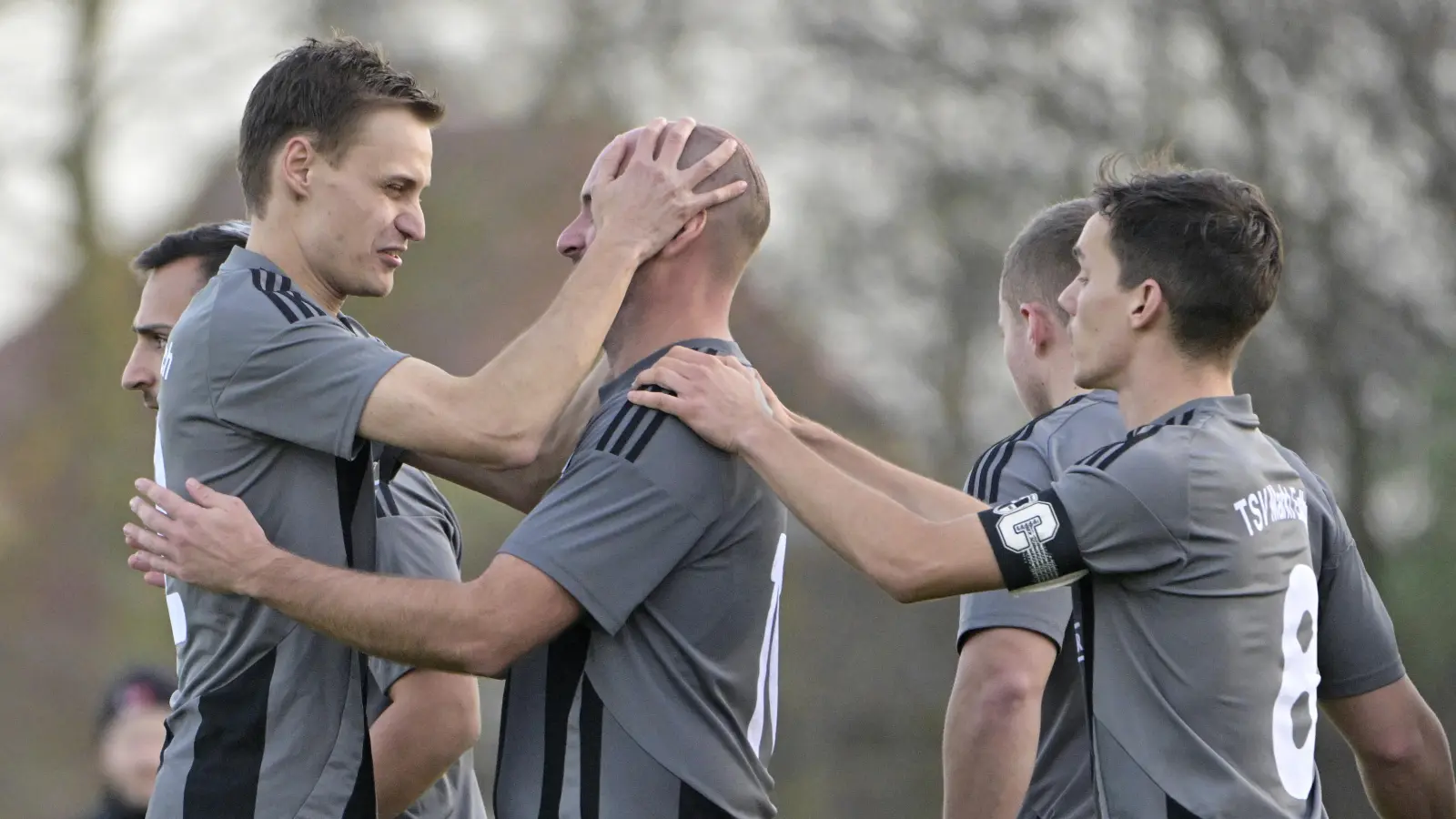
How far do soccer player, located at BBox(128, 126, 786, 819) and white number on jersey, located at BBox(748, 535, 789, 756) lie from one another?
0.7 inches

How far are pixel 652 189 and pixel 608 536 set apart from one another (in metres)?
0.91

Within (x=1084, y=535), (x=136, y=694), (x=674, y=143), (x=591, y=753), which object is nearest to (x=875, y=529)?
(x=1084, y=535)

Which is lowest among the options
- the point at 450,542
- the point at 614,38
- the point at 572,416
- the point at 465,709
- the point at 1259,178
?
the point at 465,709

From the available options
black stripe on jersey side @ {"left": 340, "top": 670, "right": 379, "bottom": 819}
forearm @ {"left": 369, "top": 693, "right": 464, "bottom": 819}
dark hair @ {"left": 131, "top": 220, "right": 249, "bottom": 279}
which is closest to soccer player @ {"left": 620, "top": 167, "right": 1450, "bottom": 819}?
black stripe on jersey side @ {"left": 340, "top": 670, "right": 379, "bottom": 819}

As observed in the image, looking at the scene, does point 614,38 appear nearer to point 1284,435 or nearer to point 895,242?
point 895,242

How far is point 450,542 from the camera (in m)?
5.15

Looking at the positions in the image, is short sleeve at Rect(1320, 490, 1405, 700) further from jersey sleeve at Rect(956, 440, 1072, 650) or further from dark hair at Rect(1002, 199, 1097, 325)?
dark hair at Rect(1002, 199, 1097, 325)

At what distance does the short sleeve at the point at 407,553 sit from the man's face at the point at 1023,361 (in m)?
1.70

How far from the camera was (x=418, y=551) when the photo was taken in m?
4.92

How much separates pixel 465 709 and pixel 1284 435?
33.4 feet

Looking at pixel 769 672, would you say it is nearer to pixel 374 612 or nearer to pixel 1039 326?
pixel 374 612

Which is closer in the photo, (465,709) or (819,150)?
(465,709)

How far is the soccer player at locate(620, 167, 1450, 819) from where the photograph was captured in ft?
12.2

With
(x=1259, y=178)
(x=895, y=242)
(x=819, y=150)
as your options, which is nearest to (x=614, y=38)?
(x=819, y=150)
